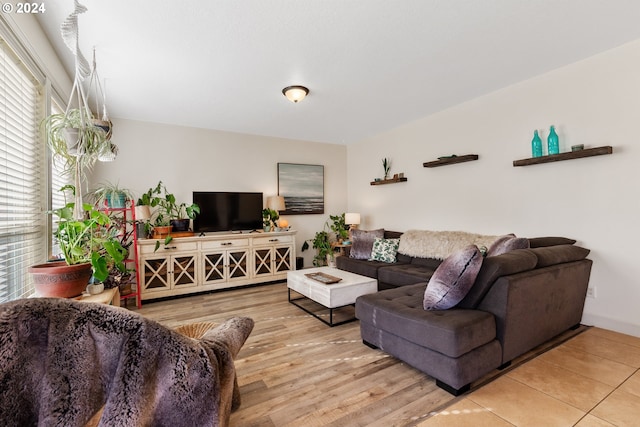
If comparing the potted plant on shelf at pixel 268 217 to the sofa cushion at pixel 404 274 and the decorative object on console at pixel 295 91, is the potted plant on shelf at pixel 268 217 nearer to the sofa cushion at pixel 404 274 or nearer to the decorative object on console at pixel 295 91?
the sofa cushion at pixel 404 274

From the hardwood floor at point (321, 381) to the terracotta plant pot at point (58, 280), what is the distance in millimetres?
1182

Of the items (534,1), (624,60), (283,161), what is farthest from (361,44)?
(283,161)

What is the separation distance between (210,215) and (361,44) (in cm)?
314

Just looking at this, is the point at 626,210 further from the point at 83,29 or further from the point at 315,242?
the point at 83,29

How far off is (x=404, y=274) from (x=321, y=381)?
5.69 ft

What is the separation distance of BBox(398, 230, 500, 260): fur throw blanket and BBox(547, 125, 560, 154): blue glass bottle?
40.4 inches

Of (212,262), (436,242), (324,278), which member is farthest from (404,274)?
(212,262)

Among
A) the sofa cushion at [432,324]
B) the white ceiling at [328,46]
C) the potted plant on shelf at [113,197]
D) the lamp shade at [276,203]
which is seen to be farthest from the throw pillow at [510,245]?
the potted plant on shelf at [113,197]

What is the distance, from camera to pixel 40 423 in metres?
0.67

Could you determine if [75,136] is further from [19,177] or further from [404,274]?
[404,274]

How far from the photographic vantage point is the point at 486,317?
1896 mm

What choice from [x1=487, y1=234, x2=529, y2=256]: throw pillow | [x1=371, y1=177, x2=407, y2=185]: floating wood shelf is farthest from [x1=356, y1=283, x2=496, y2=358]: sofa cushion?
[x1=371, y1=177, x2=407, y2=185]: floating wood shelf

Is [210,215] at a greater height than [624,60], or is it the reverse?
[624,60]

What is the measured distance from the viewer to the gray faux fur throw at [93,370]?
2.21ft
